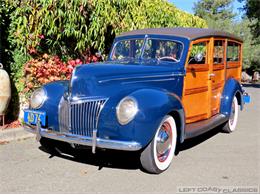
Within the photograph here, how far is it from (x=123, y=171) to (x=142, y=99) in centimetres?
99

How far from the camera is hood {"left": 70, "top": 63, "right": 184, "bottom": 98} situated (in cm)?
438

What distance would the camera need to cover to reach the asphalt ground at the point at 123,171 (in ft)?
13.1

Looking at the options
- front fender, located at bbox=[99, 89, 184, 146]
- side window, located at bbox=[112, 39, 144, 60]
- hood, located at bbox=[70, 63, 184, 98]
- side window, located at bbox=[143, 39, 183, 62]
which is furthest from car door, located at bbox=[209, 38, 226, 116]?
front fender, located at bbox=[99, 89, 184, 146]

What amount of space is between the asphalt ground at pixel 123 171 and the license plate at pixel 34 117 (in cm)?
54

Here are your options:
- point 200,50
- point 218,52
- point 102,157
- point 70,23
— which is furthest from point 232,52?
point 102,157

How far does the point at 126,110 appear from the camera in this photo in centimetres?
407

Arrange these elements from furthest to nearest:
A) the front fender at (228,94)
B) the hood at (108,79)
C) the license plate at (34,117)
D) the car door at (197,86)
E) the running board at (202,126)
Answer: the front fender at (228,94), the car door at (197,86), the running board at (202,126), the license plate at (34,117), the hood at (108,79)

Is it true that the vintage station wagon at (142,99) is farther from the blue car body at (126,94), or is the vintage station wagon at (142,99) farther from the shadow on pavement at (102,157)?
the shadow on pavement at (102,157)

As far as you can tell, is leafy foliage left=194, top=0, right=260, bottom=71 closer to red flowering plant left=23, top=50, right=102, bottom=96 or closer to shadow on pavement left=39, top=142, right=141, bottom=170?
red flowering plant left=23, top=50, right=102, bottom=96

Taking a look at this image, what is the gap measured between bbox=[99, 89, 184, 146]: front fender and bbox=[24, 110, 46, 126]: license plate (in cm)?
85

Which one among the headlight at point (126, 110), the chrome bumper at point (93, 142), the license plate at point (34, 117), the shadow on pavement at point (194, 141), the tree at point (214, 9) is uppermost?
the tree at point (214, 9)

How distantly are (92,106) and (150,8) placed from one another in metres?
5.21

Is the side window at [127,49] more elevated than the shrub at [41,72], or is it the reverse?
the side window at [127,49]

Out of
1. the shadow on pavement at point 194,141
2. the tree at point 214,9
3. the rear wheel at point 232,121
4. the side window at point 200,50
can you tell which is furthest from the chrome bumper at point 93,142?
the tree at point 214,9
